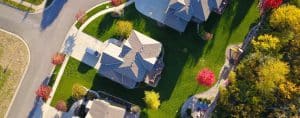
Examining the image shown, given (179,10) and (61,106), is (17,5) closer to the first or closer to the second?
(61,106)

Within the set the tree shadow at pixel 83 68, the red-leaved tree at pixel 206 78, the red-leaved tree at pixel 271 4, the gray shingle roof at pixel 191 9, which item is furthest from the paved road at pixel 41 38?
the red-leaved tree at pixel 271 4

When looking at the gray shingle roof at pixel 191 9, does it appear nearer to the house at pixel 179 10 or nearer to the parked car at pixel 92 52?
the house at pixel 179 10

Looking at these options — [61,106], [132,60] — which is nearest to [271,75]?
[132,60]

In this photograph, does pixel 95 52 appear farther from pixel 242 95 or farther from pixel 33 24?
pixel 242 95

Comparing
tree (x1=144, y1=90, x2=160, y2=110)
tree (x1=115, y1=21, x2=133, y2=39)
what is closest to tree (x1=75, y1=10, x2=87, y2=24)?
tree (x1=115, y1=21, x2=133, y2=39)


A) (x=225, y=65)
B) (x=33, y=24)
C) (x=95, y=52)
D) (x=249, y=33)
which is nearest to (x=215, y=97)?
(x=225, y=65)

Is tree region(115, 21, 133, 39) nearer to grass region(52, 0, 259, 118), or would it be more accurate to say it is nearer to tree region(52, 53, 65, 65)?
grass region(52, 0, 259, 118)

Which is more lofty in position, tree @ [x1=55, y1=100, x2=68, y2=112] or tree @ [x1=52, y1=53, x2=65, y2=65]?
tree @ [x1=52, y1=53, x2=65, y2=65]
